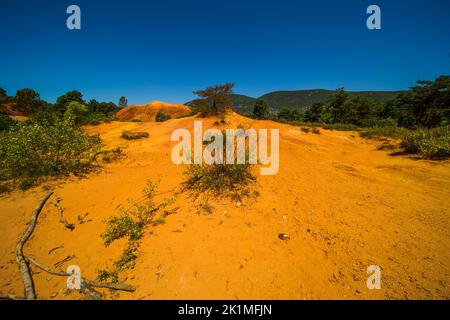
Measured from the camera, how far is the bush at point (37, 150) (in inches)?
198

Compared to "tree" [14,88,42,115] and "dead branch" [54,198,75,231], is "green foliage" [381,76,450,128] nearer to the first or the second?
"dead branch" [54,198,75,231]

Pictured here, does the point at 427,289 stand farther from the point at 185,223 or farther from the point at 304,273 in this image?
the point at 185,223

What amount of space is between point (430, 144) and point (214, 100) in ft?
38.8

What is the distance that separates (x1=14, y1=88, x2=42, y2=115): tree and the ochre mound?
15590mm

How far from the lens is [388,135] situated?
31.1 ft

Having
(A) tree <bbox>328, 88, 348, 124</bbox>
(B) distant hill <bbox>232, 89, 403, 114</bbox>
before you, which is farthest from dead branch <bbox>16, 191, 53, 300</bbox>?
(B) distant hill <bbox>232, 89, 403, 114</bbox>

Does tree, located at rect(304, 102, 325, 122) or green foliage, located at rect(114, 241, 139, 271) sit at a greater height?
tree, located at rect(304, 102, 325, 122)

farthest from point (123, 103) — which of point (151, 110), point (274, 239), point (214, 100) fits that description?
point (274, 239)

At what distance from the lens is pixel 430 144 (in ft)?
18.8

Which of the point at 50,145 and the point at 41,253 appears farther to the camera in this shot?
the point at 50,145

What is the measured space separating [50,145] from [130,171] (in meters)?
2.48

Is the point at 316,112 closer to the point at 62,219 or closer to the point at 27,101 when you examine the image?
the point at 62,219

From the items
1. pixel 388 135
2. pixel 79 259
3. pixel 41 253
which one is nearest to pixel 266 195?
pixel 79 259

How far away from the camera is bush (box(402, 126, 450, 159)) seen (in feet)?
17.9
